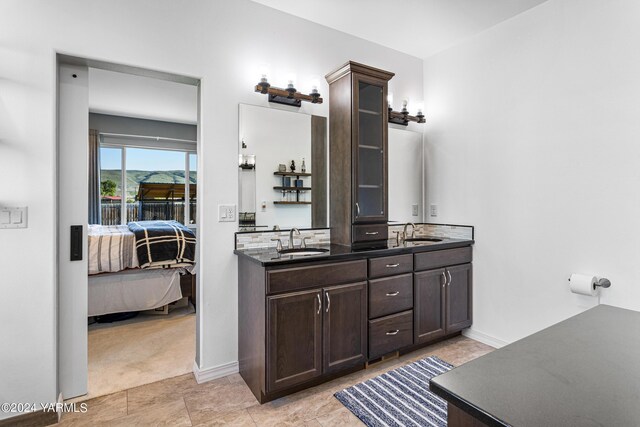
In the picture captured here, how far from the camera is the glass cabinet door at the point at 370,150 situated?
2705mm

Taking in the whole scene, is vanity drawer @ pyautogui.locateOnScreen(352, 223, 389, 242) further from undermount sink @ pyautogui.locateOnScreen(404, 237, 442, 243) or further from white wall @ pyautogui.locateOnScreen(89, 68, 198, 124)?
white wall @ pyautogui.locateOnScreen(89, 68, 198, 124)

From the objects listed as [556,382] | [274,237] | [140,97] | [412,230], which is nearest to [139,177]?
[140,97]

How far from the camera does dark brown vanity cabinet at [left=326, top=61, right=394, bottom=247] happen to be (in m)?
2.67

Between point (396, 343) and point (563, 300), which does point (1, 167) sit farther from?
point (563, 300)

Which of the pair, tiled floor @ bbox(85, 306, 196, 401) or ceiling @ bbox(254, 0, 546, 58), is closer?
tiled floor @ bbox(85, 306, 196, 401)

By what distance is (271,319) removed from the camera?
201 centimetres

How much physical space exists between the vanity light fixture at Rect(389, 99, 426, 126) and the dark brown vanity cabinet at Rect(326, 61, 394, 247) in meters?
0.44

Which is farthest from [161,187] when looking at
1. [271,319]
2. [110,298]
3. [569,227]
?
[569,227]

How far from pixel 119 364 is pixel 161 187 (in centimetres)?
426

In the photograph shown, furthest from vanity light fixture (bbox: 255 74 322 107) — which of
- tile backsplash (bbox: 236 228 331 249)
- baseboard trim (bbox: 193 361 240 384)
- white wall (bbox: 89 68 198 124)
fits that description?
baseboard trim (bbox: 193 361 240 384)

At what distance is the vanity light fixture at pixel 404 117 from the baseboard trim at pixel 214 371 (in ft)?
8.41

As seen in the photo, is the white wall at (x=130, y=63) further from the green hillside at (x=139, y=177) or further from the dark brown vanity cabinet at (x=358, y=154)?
the green hillside at (x=139, y=177)

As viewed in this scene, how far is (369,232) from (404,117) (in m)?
1.30

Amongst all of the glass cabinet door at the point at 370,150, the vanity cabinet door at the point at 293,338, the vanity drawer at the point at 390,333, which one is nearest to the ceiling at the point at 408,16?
the glass cabinet door at the point at 370,150
